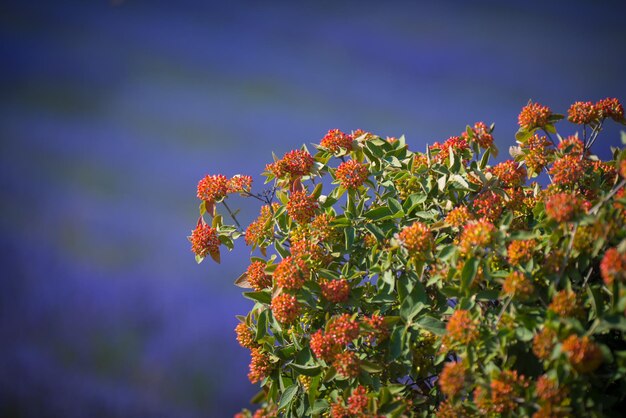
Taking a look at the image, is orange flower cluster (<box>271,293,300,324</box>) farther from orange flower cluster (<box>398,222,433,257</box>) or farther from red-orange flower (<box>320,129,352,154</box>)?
red-orange flower (<box>320,129,352,154</box>)

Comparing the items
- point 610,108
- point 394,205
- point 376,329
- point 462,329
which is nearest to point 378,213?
point 394,205

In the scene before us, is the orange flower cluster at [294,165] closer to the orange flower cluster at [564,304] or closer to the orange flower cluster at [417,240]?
the orange flower cluster at [417,240]

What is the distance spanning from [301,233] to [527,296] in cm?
53

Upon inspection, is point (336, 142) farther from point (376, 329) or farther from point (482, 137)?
point (376, 329)

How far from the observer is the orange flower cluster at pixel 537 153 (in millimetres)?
1506

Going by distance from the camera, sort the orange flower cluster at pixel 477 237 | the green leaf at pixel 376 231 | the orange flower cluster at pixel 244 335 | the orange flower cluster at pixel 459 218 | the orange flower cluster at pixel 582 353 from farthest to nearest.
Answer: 1. the orange flower cluster at pixel 244 335
2. the green leaf at pixel 376 231
3. the orange flower cluster at pixel 459 218
4. the orange flower cluster at pixel 477 237
5. the orange flower cluster at pixel 582 353

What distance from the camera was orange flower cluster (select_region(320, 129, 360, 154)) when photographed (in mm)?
1552

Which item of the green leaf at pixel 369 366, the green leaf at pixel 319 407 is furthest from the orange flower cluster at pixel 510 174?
the green leaf at pixel 319 407

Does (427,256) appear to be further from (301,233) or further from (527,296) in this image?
(301,233)

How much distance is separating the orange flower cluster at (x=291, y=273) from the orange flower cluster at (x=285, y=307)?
23mm

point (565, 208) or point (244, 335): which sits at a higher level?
point (244, 335)

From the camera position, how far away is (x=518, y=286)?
1114 millimetres

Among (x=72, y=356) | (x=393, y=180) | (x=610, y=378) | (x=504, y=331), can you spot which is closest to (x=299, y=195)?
(x=393, y=180)

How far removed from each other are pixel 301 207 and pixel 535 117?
0.60 m
